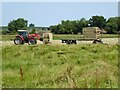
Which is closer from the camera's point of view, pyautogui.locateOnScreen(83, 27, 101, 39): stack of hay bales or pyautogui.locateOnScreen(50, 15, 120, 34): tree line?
pyautogui.locateOnScreen(83, 27, 101, 39): stack of hay bales

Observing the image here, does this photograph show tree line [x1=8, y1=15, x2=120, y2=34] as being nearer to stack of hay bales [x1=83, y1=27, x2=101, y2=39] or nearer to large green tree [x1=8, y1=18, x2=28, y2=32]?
large green tree [x1=8, y1=18, x2=28, y2=32]

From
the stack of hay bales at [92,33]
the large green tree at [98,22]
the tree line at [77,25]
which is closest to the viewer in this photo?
A: the stack of hay bales at [92,33]

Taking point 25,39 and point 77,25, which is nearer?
point 25,39

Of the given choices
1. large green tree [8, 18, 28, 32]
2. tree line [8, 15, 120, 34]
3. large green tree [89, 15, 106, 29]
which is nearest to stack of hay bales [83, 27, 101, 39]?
tree line [8, 15, 120, 34]

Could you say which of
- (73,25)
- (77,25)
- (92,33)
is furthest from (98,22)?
(92,33)

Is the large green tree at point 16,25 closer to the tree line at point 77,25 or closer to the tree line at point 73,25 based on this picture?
the tree line at point 73,25

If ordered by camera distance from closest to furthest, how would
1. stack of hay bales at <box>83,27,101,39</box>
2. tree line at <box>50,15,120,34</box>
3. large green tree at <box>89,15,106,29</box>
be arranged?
stack of hay bales at <box>83,27,101,39</box> < tree line at <box>50,15,120,34</box> < large green tree at <box>89,15,106,29</box>

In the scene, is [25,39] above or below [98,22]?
below

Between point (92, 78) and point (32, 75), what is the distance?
2.18 meters

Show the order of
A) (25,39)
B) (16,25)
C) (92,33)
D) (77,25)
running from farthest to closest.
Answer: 1. (16,25)
2. (77,25)
3. (92,33)
4. (25,39)

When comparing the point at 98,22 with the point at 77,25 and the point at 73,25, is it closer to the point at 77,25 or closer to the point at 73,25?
the point at 77,25

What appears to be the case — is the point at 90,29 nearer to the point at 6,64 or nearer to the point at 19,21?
the point at 6,64

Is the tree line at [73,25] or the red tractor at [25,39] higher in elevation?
the tree line at [73,25]

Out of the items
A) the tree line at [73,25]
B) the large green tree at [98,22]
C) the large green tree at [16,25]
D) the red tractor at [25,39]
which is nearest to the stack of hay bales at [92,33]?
the red tractor at [25,39]
